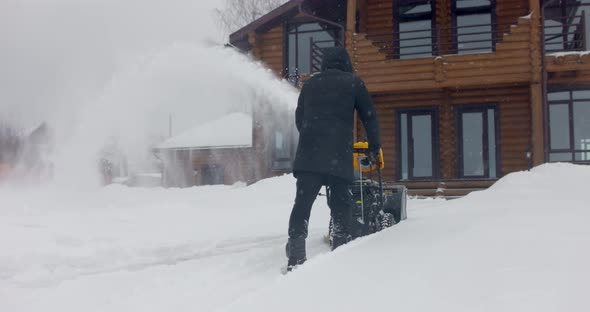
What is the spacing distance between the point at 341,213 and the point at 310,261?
123cm

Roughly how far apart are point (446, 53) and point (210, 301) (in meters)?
14.4

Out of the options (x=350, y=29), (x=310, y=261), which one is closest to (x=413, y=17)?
(x=350, y=29)

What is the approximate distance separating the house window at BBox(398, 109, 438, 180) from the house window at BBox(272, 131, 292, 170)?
13.1 ft

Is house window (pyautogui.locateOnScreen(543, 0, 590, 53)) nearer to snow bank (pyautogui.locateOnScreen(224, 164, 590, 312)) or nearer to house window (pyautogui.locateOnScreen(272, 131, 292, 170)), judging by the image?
house window (pyautogui.locateOnScreen(272, 131, 292, 170))

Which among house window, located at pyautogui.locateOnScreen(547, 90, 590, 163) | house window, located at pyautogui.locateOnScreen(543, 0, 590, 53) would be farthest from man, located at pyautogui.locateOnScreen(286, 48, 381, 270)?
house window, located at pyautogui.locateOnScreen(543, 0, 590, 53)

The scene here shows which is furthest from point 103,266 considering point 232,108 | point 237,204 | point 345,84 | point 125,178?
point 125,178

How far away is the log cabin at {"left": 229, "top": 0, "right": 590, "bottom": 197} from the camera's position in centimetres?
1457

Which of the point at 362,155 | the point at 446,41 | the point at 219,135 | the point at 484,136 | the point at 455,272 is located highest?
the point at 446,41

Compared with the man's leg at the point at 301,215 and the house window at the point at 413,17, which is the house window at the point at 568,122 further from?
the man's leg at the point at 301,215

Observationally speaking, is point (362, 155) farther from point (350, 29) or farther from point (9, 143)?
point (9, 143)

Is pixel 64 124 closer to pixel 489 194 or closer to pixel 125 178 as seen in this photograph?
pixel 489 194

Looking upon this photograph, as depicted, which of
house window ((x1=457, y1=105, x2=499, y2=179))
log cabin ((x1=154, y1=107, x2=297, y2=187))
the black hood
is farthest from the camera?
log cabin ((x1=154, y1=107, x2=297, y2=187))

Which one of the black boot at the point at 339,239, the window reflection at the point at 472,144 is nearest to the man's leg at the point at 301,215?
the black boot at the point at 339,239

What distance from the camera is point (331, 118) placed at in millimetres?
4641
